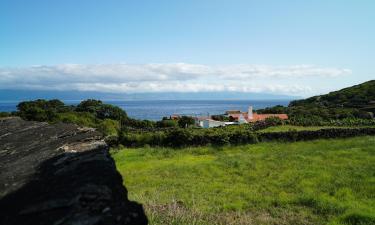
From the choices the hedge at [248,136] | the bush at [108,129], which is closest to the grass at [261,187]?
the hedge at [248,136]

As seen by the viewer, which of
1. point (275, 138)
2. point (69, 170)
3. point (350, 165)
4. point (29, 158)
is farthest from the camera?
point (275, 138)

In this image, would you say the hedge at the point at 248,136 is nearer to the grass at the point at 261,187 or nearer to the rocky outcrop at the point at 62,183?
the grass at the point at 261,187

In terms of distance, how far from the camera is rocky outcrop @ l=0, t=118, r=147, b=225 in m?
2.71

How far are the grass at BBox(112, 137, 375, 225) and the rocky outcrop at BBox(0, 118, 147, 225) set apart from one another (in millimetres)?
3153

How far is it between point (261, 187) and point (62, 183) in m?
13.2

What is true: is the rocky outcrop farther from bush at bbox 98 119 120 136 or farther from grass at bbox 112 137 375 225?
bush at bbox 98 119 120 136

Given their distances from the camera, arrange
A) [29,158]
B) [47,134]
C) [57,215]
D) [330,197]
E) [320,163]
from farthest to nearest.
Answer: [320,163], [330,197], [47,134], [29,158], [57,215]

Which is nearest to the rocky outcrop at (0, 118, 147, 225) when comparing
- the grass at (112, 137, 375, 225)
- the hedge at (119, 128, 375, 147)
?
the grass at (112, 137, 375, 225)

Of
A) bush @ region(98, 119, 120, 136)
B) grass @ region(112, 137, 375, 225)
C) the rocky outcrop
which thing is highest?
the rocky outcrop

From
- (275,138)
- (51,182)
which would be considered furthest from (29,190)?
(275,138)

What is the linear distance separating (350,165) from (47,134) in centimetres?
1627

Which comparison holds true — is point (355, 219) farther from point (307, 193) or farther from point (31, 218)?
point (31, 218)

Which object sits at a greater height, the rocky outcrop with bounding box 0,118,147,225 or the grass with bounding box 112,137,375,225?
the rocky outcrop with bounding box 0,118,147,225

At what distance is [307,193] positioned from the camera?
14.4 meters
